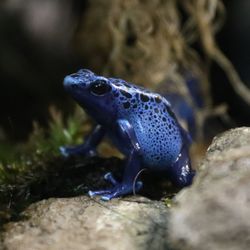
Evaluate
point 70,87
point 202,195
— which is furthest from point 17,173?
point 202,195

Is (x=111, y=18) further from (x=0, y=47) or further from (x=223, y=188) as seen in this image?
(x=223, y=188)

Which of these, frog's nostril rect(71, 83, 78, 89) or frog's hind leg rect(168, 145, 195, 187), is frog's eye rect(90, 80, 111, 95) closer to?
frog's nostril rect(71, 83, 78, 89)

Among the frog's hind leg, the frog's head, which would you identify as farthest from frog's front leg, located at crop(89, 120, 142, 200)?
the frog's hind leg

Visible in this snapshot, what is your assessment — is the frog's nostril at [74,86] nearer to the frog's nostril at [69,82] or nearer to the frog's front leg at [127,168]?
the frog's nostril at [69,82]

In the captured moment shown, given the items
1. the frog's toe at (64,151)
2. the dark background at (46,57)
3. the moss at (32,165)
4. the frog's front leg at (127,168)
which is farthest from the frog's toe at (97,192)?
the dark background at (46,57)

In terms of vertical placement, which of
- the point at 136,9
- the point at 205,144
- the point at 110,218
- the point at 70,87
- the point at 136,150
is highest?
the point at 136,9

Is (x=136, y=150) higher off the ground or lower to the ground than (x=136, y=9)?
lower
